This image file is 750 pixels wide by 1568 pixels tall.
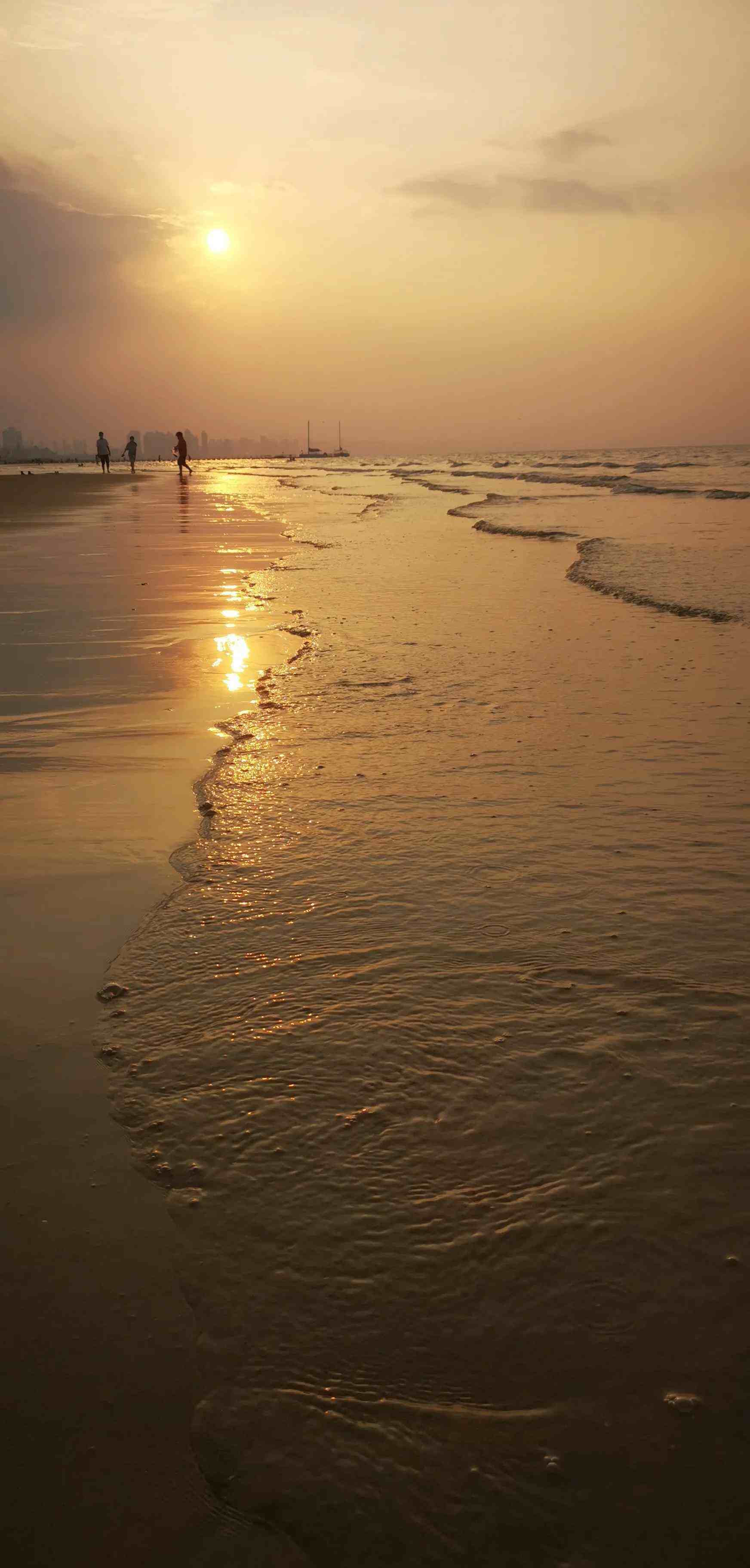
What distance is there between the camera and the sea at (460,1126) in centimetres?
174

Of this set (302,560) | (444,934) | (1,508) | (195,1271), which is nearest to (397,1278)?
(195,1271)

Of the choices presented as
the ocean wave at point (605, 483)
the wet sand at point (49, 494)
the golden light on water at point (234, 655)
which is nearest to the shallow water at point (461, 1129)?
the golden light on water at point (234, 655)

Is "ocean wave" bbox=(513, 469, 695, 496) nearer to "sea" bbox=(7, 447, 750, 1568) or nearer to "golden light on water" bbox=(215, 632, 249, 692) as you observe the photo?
"golden light on water" bbox=(215, 632, 249, 692)

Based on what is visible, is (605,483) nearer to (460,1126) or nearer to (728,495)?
(728,495)

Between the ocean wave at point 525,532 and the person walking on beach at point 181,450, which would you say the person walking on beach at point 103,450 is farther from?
the ocean wave at point 525,532

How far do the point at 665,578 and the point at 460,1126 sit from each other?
1200 cm

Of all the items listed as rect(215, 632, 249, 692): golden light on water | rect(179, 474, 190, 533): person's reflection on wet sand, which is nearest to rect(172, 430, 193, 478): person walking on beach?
rect(179, 474, 190, 533): person's reflection on wet sand

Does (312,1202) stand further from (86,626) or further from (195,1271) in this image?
(86,626)

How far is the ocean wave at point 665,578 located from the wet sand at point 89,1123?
459cm

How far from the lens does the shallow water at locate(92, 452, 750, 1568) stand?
5.73 ft

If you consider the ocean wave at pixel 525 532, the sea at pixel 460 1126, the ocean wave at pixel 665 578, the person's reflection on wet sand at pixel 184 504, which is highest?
the person's reflection on wet sand at pixel 184 504

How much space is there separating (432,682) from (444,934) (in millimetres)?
4126

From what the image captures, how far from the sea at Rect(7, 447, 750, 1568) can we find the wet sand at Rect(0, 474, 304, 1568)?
0.25ft

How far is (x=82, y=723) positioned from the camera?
21.2ft
